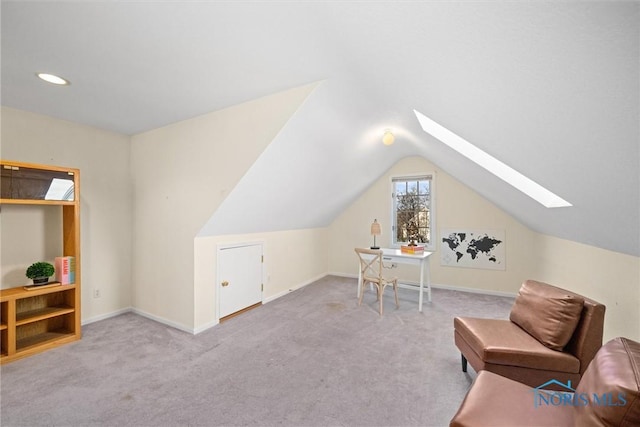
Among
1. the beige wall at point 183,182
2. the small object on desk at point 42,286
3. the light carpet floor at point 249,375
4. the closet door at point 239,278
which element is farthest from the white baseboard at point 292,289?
the small object on desk at point 42,286

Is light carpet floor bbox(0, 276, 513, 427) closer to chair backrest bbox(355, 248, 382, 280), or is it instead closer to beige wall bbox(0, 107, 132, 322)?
beige wall bbox(0, 107, 132, 322)

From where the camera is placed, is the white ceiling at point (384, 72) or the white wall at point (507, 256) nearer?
the white ceiling at point (384, 72)

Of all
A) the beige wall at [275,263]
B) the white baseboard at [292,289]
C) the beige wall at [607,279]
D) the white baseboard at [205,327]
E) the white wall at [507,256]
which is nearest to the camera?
the beige wall at [607,279]

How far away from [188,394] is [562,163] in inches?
113

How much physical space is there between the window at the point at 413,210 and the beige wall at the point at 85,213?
14.6 ft

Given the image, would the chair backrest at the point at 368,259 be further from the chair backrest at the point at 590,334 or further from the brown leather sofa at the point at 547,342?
the chair backrest at the point at 590,334

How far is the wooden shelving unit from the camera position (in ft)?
7.68

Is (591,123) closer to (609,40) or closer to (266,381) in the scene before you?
(609,40)

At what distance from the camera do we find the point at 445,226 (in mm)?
4742

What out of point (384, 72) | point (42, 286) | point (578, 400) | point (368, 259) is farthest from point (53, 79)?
point (368, 259)

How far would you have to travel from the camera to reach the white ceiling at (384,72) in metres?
0.91

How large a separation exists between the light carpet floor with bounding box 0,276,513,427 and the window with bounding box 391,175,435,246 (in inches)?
80.4

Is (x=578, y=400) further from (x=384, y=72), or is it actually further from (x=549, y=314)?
(x=384, y=72)

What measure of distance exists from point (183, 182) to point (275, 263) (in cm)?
188
